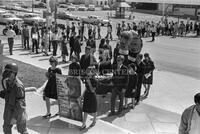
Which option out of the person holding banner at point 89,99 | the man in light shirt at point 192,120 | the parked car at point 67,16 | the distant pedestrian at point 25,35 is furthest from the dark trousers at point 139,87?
the parked car at point 67,16

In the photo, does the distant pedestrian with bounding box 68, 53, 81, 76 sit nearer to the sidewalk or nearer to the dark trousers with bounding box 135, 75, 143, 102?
the sidewalk

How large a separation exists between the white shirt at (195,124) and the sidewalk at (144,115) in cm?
295

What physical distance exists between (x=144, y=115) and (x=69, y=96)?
2.58 metres

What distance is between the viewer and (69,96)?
8.03 metres

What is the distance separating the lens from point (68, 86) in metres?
Answer: 7.99

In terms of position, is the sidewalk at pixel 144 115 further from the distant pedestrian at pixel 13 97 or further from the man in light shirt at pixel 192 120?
the man in light shirt at pixel 192 120

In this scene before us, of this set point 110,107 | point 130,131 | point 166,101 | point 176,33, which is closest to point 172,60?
point 166,101

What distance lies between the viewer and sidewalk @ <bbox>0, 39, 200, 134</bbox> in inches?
314

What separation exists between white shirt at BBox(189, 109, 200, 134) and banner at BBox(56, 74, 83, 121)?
11.5 feet

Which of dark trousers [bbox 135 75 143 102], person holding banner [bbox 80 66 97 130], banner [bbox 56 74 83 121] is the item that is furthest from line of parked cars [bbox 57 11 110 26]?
person holding banner [bbox 80 66 97 130]

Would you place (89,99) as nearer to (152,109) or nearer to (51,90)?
(51,90)

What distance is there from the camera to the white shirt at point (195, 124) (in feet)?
16.0

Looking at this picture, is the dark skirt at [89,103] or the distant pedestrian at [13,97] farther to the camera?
the dark skirt at [89,103]

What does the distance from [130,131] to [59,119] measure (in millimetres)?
1957
